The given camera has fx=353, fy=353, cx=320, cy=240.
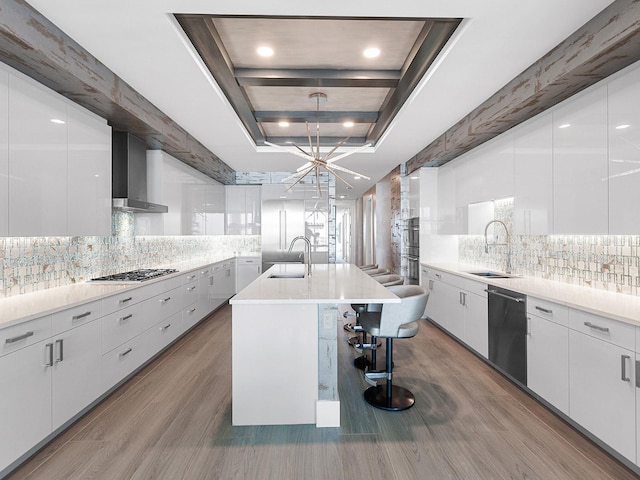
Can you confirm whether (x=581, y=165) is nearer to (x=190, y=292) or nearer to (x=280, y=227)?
(x=190, y=292)

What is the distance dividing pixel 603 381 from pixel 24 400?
3.27 meters

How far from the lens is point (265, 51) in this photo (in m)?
2.77

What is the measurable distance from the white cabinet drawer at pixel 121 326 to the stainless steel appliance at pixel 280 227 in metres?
3.53

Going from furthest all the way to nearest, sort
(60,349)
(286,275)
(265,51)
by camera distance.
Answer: (286,275) < (265,51) < (60,349)

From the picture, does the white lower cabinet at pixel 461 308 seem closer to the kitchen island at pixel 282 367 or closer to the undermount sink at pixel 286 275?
the kitchen island at pixel 282 367

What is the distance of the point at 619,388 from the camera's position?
76.6 inches

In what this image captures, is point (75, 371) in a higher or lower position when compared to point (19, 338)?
lower

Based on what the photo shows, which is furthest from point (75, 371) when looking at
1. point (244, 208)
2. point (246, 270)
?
point (244, 208)

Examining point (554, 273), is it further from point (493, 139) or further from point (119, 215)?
point (119, 215)

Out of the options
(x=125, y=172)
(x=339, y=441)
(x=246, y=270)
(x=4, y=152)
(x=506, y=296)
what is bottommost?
(x=339, y=441)

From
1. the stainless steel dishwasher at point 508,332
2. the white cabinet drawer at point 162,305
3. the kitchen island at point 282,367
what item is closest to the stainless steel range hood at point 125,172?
the white cabinet drawer at point 162,305

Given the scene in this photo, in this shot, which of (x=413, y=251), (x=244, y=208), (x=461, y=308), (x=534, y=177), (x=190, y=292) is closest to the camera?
(x=534, y=177)

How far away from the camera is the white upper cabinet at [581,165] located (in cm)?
237

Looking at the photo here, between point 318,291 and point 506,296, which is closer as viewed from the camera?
point 318,291
